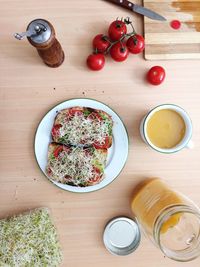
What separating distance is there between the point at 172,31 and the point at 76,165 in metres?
0.57

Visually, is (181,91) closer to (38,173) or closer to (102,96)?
(102,96)

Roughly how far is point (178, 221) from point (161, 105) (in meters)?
0.36

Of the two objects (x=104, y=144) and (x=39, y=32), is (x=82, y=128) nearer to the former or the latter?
(x=104, y=144)

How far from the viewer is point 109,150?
1271mm

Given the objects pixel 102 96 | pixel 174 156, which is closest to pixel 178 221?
pixel 174 156

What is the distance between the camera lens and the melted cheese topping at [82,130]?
1.22 meters

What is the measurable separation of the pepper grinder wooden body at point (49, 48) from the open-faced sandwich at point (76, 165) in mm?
284

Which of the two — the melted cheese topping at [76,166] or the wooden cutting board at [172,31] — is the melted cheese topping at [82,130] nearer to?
the melted cheese topping at [76,166]

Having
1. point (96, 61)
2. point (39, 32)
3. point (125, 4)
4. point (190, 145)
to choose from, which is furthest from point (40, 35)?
point (190, 145)

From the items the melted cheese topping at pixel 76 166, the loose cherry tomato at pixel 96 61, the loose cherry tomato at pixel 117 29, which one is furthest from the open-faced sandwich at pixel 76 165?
the loose cherry tomato at pixel 117 29

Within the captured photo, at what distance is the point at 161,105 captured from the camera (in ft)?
3.91

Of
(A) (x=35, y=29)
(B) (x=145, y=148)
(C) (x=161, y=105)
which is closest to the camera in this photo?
(A) (x=35, y=29)

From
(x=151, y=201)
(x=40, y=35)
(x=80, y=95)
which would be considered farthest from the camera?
(x=80, y=95)

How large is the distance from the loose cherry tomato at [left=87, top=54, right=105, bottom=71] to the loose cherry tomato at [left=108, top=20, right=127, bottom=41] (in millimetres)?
81
